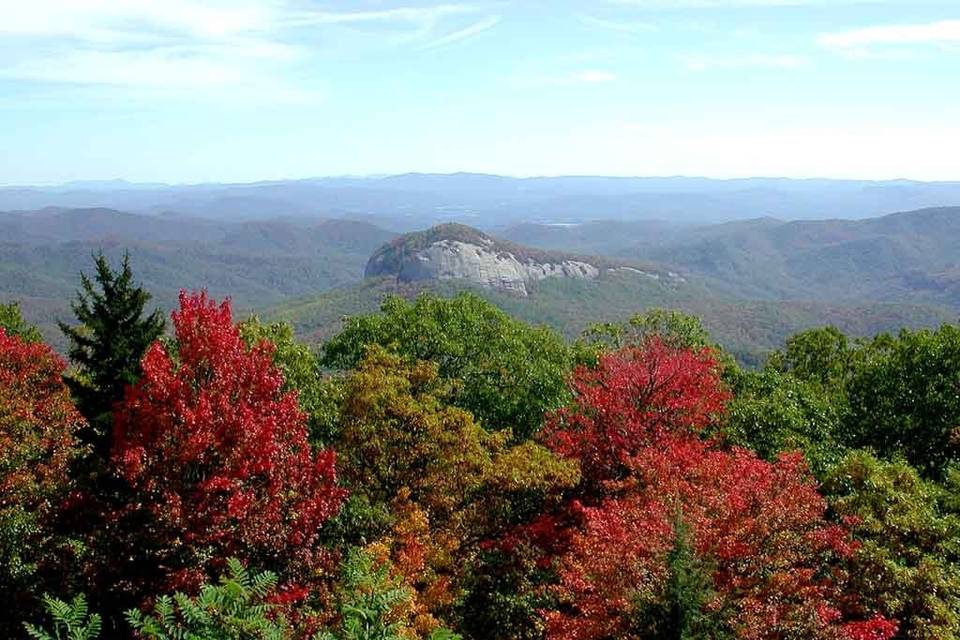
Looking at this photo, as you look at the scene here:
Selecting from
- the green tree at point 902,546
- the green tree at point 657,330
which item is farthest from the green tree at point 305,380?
the green tree at point 902,546

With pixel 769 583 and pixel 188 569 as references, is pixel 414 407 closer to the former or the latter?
pixel 188 569

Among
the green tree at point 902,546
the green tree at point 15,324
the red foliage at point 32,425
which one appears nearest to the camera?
the green tree at point 902,546

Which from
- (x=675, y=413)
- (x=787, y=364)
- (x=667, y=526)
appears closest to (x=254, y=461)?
(x=667, y=526)

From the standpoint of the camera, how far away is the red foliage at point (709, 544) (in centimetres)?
1719

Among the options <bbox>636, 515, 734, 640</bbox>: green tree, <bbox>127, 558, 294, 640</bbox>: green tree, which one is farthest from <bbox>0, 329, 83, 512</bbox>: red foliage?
<bbox>636, 515, 734, 640</bbox>: green tree

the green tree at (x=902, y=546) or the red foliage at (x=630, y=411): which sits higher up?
the red foliage at (x=630, y=411)

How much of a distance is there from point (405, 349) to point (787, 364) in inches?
951

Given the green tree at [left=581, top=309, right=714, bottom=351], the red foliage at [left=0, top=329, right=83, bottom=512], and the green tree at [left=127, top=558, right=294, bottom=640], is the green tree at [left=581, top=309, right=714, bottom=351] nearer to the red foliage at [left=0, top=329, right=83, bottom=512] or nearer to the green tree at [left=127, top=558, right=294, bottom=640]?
the red foliage at [left=0, top=329, right=83, bottom=512]

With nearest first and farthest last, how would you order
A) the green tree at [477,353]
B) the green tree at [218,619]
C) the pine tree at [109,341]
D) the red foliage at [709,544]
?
the green tree at [218,619], the red foliage at [709,544], the pine tree at [109,341], the green tree at [477,353]

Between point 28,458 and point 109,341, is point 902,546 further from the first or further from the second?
point 28,458

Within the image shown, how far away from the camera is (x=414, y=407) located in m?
23.4

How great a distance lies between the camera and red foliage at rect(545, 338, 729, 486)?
87.2 ft

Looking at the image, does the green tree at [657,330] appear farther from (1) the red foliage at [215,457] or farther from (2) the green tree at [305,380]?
(1) the red foliage at [215,457]

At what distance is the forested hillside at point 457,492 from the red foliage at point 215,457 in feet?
0.26
